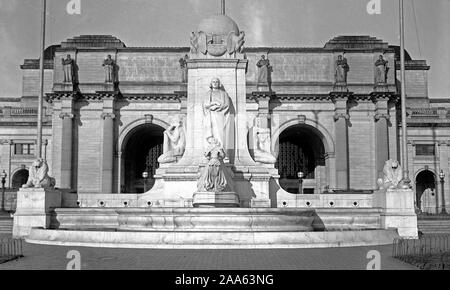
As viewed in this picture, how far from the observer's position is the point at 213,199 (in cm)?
1927

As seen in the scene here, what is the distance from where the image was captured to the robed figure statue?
23.1m

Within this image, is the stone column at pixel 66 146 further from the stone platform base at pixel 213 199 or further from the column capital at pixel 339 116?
the stone platform base at pixel 213 199

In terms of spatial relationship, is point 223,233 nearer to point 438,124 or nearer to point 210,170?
point 210,170

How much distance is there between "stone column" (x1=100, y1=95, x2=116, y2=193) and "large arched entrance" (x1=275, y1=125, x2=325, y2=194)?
1773 cm

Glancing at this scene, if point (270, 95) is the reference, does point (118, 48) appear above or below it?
above

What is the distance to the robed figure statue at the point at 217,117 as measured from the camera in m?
23.1

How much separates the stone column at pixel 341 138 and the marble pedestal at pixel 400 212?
3716 centimetres

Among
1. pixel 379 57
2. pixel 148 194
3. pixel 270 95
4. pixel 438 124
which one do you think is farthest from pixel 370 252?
pixel 438 124

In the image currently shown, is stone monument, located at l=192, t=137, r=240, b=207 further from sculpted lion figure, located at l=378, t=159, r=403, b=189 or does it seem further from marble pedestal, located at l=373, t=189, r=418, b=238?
sculpted lion figure, located at l=378, t=159, r=403, b=189

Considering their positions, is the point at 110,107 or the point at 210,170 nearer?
the point at 210,170

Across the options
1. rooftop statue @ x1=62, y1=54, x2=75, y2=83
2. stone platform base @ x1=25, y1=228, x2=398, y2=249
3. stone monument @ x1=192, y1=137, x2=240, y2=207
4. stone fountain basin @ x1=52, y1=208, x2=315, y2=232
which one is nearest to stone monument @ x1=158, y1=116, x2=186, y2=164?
stone monument @ x1=192, y1=137, x2=240, y2=207

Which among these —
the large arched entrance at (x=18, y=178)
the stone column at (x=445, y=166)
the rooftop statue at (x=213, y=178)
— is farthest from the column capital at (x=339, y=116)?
the rooftop statue at (x=213, y=178)

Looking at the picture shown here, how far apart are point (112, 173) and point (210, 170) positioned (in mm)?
41026

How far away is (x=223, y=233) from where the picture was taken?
633 inches
